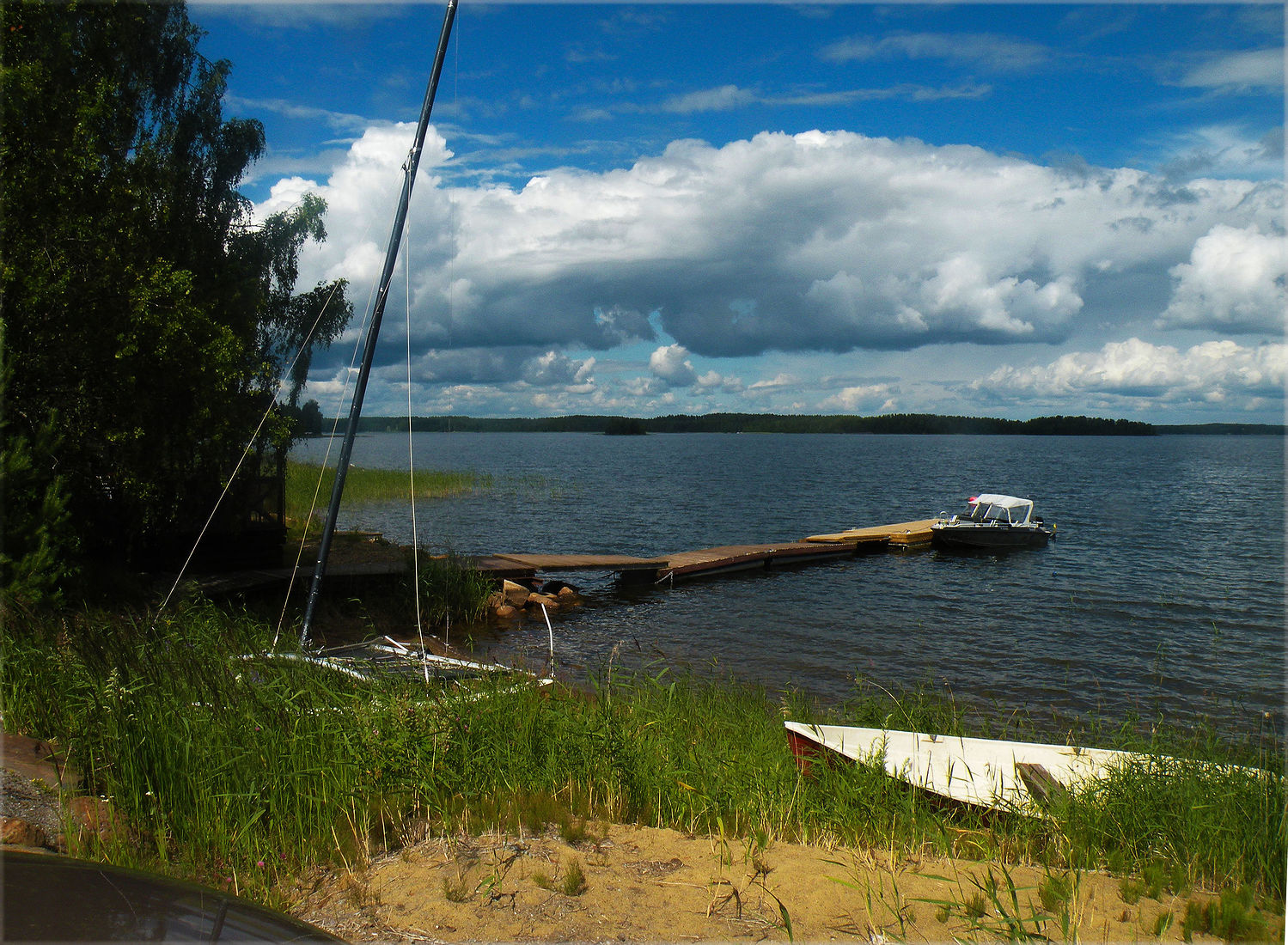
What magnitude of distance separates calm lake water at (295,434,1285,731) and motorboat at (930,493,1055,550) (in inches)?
44.2

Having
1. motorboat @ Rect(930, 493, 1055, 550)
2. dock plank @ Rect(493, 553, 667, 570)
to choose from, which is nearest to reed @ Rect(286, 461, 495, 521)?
dock plank @ Rect(493, 553, 667, 570)

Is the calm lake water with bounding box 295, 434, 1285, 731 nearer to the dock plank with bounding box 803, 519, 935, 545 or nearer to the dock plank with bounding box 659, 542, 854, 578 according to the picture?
the dock plank with bounding box 659, 542, 854, 578

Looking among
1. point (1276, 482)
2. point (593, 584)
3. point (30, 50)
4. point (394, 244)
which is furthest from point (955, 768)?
point (1276, 482)

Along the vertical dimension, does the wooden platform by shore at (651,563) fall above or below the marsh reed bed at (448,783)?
below

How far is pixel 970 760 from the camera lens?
24.7ft

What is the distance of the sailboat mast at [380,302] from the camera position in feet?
33.2

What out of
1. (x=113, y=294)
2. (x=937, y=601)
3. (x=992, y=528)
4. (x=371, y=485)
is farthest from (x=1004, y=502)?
(x=113, y=294)

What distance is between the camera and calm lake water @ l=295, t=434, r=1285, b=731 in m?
14.1

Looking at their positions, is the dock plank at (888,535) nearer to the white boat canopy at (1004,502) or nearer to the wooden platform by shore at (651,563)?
the wooden platform by shore at (651,563)

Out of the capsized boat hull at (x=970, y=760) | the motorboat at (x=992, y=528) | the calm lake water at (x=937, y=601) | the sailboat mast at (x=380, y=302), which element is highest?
the sailboat mast at (x=380, y=302)

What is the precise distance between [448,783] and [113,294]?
9352 millimetres

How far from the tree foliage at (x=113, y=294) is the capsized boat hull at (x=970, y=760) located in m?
9.00

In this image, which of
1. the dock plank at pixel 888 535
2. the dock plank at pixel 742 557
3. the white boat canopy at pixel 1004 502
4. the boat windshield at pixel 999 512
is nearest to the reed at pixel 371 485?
the dock plank at pixel 742 557

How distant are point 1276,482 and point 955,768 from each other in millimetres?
84478
